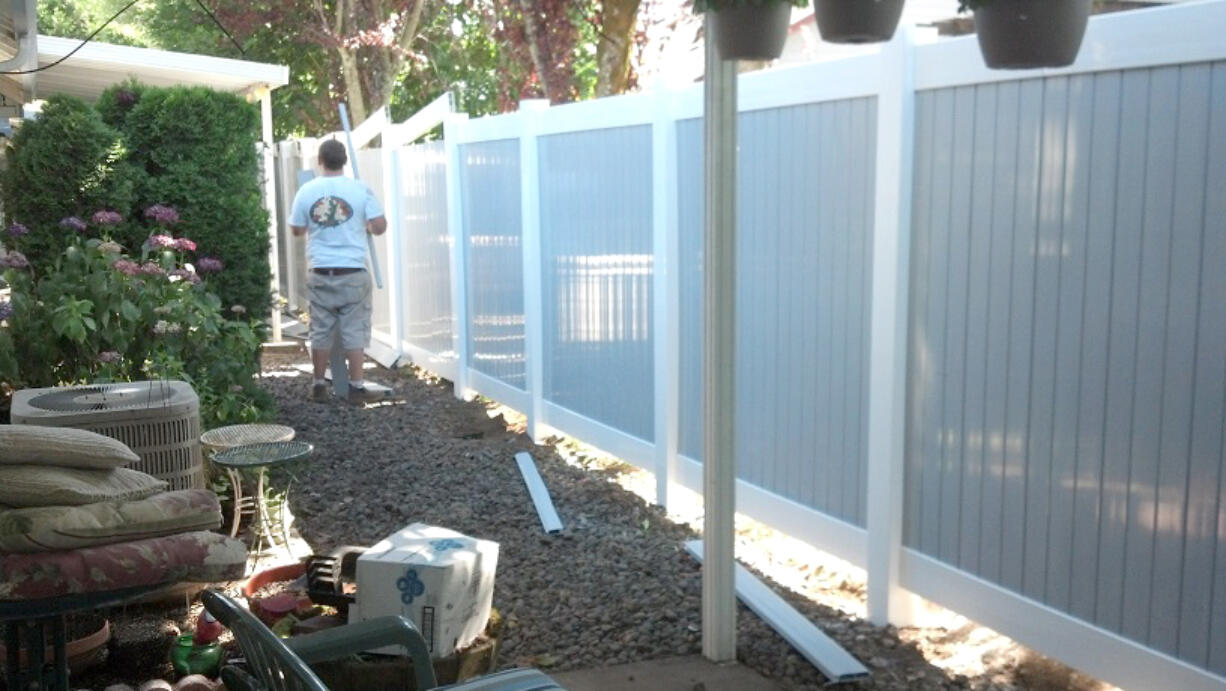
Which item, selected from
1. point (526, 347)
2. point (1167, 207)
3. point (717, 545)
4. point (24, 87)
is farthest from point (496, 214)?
point (1167, 207)

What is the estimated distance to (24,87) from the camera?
9.77m

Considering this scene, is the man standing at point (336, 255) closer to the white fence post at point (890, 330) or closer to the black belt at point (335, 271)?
the black belt at point (335, 271)

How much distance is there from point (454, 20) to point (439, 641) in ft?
67.4

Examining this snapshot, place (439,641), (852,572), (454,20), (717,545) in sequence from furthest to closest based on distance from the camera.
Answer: (454,20) → (852,572) → (717,545) → (439,641)

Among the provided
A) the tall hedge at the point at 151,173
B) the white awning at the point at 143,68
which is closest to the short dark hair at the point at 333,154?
the tall hedge at the point at 151,173

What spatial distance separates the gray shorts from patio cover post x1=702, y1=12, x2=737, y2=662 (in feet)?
18.2

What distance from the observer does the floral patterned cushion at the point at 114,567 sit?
259cm

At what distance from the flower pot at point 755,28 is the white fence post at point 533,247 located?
13.9ft

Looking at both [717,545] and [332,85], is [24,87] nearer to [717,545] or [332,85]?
[717,545]

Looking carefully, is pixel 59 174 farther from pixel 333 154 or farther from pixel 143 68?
pixel 143 68

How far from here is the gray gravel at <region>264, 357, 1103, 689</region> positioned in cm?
436

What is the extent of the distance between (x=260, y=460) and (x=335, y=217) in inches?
190

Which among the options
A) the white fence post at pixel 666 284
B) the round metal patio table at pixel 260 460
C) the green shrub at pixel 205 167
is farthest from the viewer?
the green shrub at pixel 205 167

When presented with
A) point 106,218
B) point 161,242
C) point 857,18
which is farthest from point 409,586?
point 106,218
